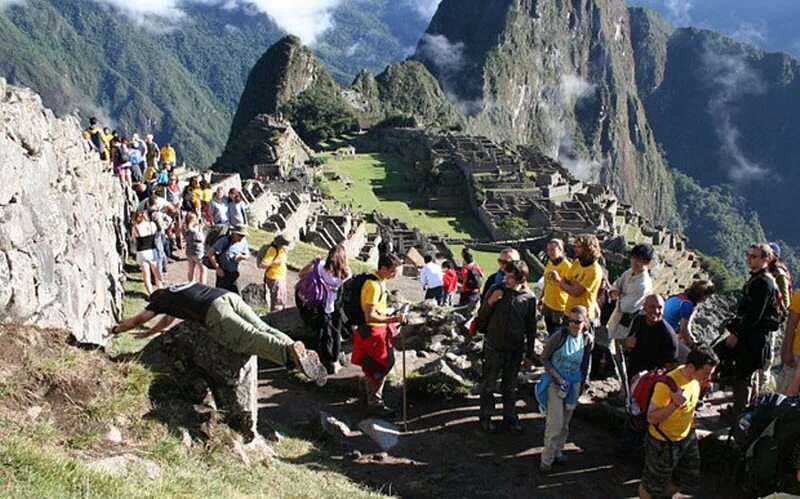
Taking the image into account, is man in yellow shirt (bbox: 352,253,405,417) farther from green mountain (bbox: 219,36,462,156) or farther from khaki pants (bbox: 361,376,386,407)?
green mountain (bbox: 219,36,462,156)

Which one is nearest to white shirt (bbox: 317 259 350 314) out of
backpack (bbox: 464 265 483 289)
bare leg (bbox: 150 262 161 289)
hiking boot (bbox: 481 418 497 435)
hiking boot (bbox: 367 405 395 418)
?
hiking boot (bbox: 367 405 395 418)

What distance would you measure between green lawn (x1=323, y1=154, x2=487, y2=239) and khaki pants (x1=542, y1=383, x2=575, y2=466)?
42.3 metres

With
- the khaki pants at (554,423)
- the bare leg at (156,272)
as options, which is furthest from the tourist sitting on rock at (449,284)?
the khaki pants at (554,423)

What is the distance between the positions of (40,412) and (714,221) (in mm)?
179801

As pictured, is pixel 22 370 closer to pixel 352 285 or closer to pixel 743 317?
pixel 352 285

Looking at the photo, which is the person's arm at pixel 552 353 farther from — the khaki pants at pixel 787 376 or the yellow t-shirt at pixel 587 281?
the khaki pants at pixel 787 376

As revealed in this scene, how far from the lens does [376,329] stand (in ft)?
22.3

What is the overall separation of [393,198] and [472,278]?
1874 inches

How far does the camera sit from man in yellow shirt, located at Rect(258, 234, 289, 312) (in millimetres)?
8977

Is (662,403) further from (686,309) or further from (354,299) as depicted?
(354,299)

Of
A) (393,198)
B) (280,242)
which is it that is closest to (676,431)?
(280,242)

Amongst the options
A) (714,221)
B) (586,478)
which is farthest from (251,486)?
(714,221)

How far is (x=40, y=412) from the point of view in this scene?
4.47m

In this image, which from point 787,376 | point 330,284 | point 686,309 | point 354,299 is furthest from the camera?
point 330,284
